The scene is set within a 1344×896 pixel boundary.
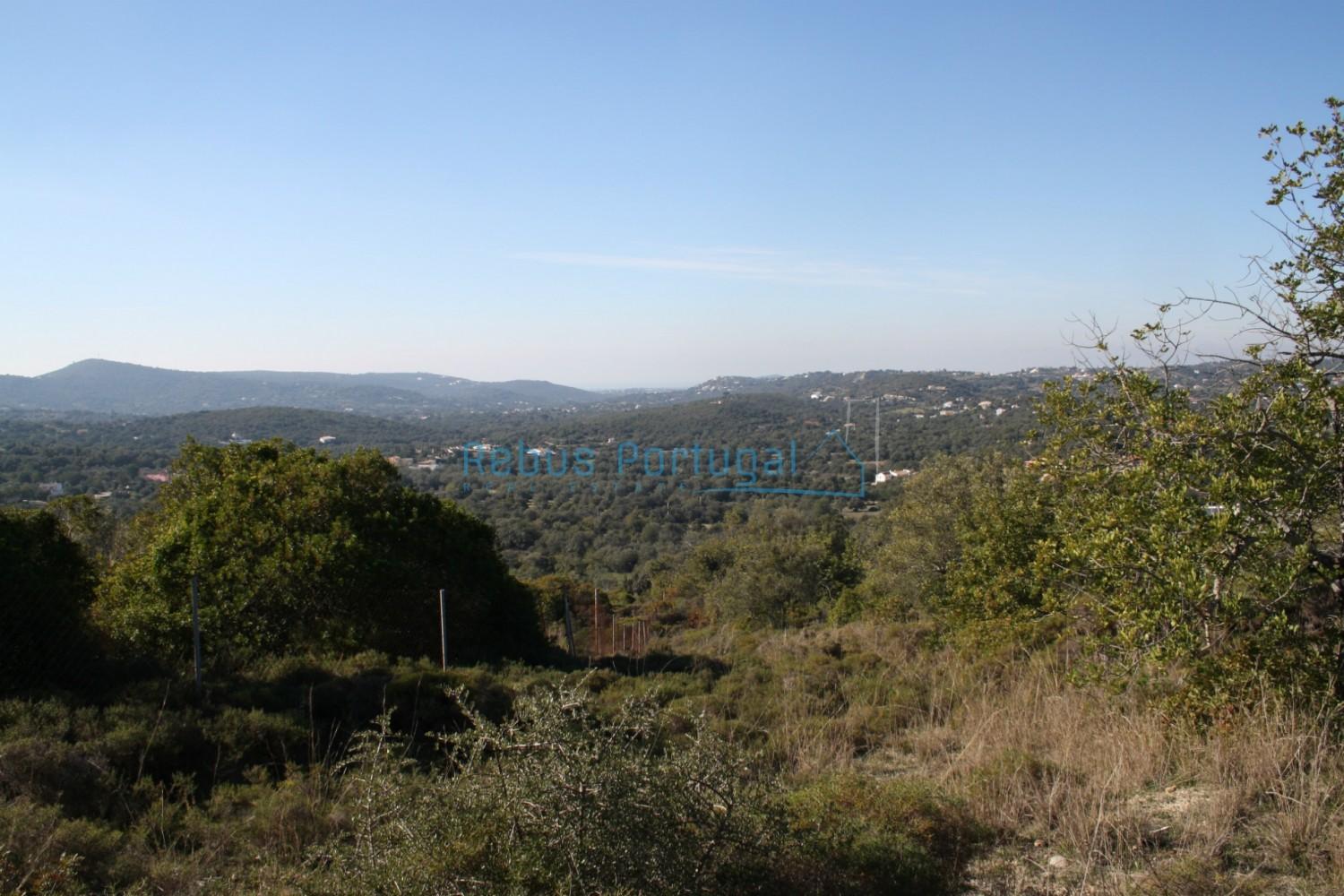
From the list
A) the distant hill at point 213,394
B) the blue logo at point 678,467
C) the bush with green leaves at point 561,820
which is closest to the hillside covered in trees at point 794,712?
the bush with green leaves at point 561,820

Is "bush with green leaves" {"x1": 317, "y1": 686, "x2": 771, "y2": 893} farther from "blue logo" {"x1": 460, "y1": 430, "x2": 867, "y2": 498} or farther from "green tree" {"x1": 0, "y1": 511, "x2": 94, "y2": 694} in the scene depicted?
"blue logo" {"x1": 460, "y1": 430, "x2": 867, "y2": 498}

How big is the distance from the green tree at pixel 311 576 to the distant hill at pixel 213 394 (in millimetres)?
110374

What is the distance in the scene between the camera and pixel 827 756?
193 inches

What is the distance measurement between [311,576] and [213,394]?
13978 cm

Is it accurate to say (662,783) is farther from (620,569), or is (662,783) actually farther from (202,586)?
(620,569)

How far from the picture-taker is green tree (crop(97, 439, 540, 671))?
9672 mm

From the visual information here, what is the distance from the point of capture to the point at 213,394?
429 ft

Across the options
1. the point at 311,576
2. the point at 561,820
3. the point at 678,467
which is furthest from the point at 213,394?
the point at 561,820

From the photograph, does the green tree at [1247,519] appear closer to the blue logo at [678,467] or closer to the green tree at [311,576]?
the green tree at [311,576]

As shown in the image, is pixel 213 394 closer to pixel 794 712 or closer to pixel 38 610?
pixel 38 610

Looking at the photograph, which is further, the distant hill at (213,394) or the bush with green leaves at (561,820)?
the distant hill at (213,394)

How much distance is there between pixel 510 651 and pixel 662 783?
9.15m

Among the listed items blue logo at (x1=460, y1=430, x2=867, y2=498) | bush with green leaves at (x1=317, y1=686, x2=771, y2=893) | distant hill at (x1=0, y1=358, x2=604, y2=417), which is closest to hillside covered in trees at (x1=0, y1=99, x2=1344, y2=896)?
bush with green leaves at (x1=317, y1=686, x2=771, y2=893)

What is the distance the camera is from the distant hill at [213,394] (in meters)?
121
